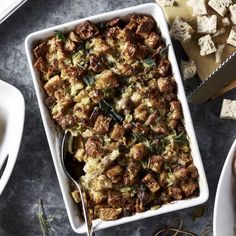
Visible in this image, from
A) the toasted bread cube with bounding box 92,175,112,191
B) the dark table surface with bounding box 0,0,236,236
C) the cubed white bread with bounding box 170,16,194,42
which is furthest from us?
the dark table surface with bounding box 0,0,236,236

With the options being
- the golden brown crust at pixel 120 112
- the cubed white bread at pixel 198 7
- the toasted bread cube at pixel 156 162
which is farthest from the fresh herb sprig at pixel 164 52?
the toasted bread cube at pixel 156 162

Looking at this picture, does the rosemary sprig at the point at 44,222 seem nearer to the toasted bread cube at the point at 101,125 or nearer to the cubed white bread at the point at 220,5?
the toasted bread cube at the point at 101,125

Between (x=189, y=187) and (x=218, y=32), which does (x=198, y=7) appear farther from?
(x=189, y=187)

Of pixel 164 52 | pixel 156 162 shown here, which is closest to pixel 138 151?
pixel 156 162

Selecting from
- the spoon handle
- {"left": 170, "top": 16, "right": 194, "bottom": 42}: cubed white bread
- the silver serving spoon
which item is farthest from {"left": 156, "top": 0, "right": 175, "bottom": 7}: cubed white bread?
the spoon handle

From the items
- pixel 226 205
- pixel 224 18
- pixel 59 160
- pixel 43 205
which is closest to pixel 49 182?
pixel 43 205

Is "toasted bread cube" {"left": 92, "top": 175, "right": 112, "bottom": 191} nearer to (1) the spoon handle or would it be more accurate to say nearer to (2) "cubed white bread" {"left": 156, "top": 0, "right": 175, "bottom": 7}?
(1) the spoon handle

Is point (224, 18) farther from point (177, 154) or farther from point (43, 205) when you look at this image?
point (43, 205)
